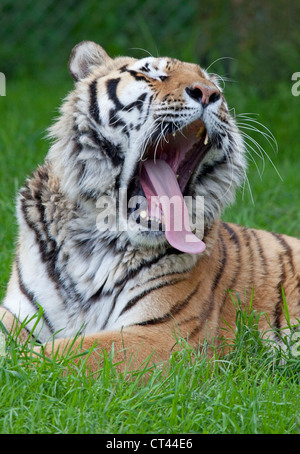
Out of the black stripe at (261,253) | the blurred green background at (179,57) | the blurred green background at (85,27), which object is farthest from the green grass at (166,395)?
the blurred green background at (85,27)

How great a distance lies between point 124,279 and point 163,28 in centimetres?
530

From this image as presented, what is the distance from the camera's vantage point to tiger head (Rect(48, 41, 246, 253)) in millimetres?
2791

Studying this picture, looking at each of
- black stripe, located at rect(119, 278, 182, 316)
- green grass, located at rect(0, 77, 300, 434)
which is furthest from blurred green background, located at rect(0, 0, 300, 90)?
green grass, located at rect(0, 77, 300, 434)

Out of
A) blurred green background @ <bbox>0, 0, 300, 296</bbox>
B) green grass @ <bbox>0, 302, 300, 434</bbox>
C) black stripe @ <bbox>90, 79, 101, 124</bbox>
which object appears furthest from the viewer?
blurred green background @ <bbox>0, 0, 300, 296</bbox>

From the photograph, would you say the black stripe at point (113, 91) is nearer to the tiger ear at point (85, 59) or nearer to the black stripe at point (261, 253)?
the tiger ear at point (85, 59)

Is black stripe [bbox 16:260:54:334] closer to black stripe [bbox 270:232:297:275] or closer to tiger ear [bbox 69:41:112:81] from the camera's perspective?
tiger ear [bbox 69:41:112:81]

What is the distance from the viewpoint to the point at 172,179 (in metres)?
2.89

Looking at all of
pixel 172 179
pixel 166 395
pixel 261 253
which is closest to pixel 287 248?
pixel 261 253

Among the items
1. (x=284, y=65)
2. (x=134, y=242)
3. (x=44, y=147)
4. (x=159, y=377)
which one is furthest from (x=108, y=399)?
(x=284, y=65)

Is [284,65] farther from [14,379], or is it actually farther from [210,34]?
[14,379]

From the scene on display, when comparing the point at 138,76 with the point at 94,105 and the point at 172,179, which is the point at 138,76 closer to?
the point at 94,105

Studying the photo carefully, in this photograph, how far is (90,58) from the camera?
10.1 feet

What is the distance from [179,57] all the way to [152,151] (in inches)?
142

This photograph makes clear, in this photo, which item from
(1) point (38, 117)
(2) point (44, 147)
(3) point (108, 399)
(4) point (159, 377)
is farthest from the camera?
(1) point (38, 117)
